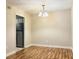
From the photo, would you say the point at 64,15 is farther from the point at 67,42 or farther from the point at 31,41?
the point at 31,41

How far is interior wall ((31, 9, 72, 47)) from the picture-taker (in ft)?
19.3

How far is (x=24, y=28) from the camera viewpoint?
5.89 meters

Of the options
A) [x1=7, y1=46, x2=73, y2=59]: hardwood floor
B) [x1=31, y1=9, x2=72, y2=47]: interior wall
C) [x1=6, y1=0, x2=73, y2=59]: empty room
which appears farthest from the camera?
[x1=31, y1=9, x2=72, y2=47]: interior wall

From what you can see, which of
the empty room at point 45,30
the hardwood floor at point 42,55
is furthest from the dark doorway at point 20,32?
the hardwood floor at point 42,55

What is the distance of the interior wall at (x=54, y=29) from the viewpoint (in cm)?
589

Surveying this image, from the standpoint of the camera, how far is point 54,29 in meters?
6.22

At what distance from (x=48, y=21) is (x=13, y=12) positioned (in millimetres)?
2665

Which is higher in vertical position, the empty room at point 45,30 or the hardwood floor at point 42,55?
the empty room at point 45,30

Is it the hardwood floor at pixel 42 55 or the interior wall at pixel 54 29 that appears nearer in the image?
the hardwood floor at pixel 42 55

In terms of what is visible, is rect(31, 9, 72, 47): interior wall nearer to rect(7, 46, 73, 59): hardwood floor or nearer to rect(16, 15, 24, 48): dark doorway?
rect(16, 15, 24, 48): dark doorway

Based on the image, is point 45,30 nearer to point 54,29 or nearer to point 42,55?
point 54,29

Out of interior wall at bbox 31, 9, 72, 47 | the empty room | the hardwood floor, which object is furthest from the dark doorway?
the hardwood floor

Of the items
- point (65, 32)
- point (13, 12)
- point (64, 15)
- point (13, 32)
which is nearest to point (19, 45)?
point (13, 32)

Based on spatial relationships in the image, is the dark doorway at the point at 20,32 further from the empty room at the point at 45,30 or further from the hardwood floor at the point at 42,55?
the hardwood floor at the point at 42,55
